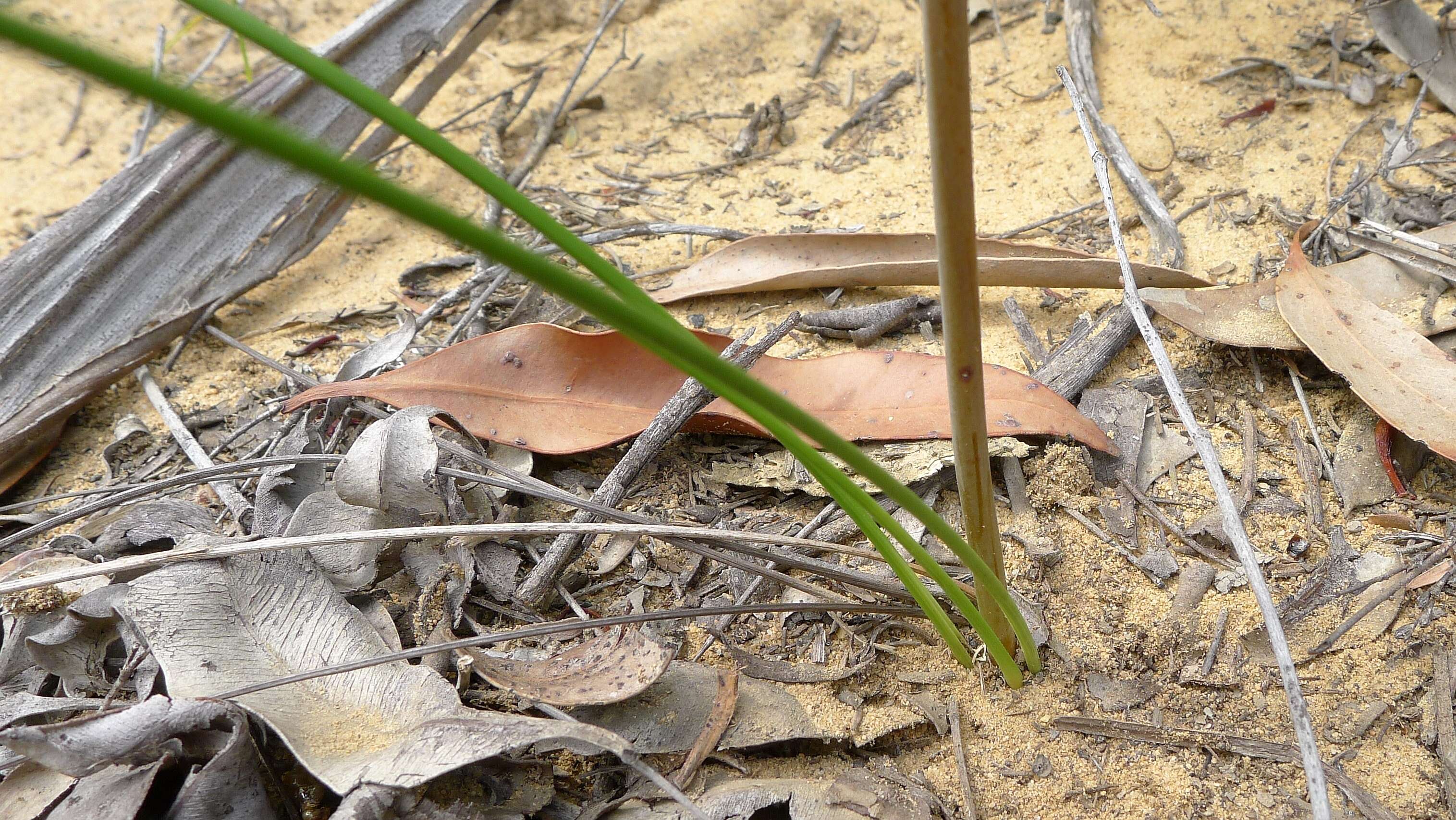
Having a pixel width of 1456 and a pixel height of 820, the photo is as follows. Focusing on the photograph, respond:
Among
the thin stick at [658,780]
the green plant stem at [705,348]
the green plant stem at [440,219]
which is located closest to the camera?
the green plant stem at [440,219]

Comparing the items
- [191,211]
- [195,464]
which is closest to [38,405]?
[195,464]

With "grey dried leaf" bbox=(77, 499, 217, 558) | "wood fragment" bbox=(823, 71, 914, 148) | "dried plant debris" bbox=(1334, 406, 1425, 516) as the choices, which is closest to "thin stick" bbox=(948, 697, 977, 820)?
"dried plant debris" bbox=(1334, 406, 1425, 516)

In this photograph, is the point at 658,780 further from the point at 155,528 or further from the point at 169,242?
the point at 169,242

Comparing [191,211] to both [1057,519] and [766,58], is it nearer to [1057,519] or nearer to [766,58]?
[766,58]

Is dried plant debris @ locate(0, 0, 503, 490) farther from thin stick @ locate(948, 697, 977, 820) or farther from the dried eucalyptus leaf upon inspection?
thin stick @ locate(948, 697, 977, 820)

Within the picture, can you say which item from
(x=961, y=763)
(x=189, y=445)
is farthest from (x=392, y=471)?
(x=961, y=763)

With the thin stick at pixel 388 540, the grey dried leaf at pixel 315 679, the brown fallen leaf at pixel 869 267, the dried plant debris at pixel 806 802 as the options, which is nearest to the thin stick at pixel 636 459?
the thin stick at pixel 388 540

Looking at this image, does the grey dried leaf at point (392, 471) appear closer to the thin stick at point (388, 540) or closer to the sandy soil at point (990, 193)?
the thin stick at point (388, 540)
